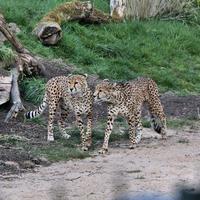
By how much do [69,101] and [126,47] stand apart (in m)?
6.14

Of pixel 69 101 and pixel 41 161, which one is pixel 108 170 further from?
pixel 69 101

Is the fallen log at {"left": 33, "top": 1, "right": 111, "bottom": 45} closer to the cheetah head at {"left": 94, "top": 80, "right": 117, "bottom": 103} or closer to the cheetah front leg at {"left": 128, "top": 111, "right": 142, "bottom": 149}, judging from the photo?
the cheetah front leg at {"left": 128, "top": 111, "right": 142, "bottom": 149}

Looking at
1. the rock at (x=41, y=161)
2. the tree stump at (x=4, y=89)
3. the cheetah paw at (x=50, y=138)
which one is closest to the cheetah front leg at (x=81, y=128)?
the cheetah paw at (x=50, y=138)

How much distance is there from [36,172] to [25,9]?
8.63 m

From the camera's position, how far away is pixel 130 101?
10406 millimetres

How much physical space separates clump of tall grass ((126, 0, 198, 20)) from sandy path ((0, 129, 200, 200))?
8.43 meters

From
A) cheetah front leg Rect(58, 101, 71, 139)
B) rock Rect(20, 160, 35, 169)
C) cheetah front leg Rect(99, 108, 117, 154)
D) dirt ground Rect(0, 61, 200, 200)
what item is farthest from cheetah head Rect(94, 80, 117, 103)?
rock Rect(20, 160, 35, 169)

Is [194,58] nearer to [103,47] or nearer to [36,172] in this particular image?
[103,47]

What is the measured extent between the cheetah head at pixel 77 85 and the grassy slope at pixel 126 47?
438 centimetres

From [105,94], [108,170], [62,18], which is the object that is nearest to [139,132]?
[105,94]

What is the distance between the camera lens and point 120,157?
9.65 meters

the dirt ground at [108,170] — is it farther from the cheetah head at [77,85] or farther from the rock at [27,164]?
the cheetah head at [77,85]

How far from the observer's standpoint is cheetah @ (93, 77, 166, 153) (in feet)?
33.5

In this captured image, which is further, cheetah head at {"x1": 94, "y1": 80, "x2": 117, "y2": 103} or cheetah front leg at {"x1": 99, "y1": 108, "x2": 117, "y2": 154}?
cheetah head at {"x1": 94, "y1": 80, "x2": 117, "y2": 103}
